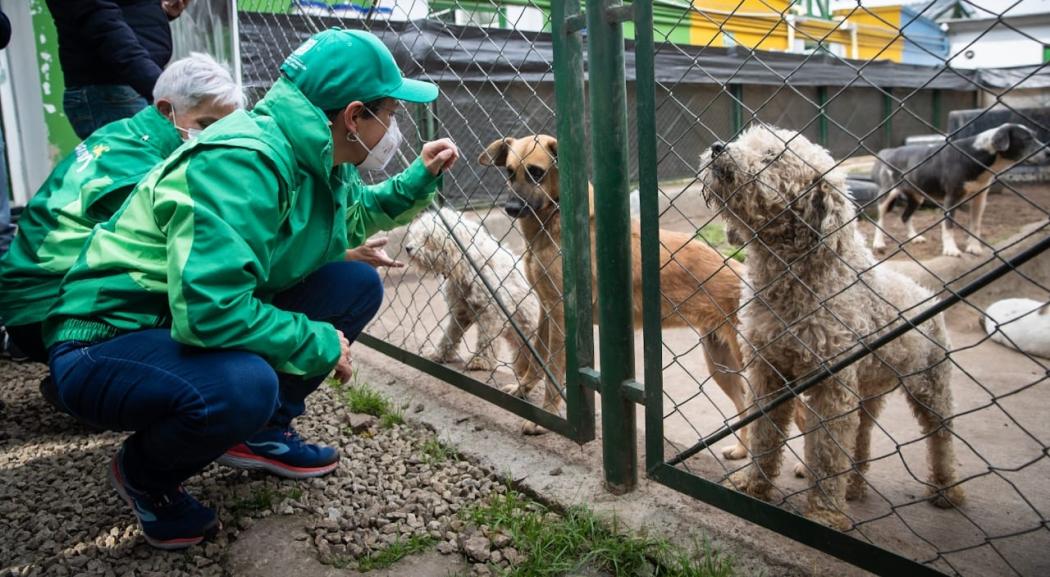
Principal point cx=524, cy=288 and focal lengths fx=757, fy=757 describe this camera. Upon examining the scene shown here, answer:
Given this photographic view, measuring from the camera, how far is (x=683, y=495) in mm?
2469

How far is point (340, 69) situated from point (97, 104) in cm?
265

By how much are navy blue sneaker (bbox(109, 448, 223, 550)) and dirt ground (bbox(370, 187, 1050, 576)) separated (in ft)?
4.73

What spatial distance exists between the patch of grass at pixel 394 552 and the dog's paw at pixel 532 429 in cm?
82

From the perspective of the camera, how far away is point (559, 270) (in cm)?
377

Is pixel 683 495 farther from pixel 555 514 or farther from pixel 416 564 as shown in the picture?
pixel 416 564

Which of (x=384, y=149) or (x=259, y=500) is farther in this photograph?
(x=259, y=500)

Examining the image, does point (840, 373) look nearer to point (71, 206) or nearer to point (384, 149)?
→ point (384, 149)

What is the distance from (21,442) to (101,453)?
0.44 m

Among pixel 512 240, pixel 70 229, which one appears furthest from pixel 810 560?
pixel 512 240

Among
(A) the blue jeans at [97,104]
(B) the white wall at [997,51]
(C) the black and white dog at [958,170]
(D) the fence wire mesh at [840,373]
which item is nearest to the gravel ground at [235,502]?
(D) the fence wire mesh at [840,373]

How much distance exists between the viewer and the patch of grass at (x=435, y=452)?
112 inches

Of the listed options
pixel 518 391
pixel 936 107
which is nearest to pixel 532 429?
pixel 518 391

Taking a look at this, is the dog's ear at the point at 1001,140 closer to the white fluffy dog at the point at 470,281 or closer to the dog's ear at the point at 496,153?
the white fluffy dog at the point at 470,281

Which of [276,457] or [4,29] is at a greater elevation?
[4,29]
